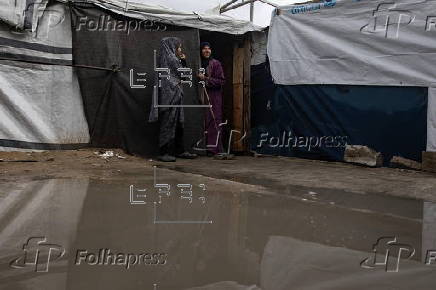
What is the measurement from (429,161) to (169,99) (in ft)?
12.0

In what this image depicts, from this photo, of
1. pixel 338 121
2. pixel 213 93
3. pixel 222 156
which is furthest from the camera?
pixel 213 93

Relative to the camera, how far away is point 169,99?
6941 millimetres

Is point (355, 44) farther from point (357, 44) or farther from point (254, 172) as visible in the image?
point (254, 172)

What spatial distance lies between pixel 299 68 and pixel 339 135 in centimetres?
130

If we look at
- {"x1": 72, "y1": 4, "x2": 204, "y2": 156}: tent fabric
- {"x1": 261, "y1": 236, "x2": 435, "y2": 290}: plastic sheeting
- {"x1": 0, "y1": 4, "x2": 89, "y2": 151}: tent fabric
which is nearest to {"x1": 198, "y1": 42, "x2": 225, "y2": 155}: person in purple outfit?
{"x1": 72, "y1": 4, "x2": 204, "y2": 156}: tent fabric

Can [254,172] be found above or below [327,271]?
above

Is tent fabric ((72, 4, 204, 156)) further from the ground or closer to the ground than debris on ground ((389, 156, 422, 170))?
further from the ground

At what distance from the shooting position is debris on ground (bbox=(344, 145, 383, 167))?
6.51 meters

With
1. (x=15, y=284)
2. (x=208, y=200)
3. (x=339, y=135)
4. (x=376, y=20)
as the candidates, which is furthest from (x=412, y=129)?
(x=15, y=284)

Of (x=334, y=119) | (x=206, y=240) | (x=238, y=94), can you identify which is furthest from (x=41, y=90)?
(x=206, y=240)

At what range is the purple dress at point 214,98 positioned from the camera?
25.7 feet

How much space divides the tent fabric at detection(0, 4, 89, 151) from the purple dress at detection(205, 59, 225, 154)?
6.91 feet

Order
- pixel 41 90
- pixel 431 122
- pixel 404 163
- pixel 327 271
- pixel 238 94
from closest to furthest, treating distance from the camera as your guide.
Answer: pixel 327 271 → pixel 431 122 → pixel 404 163 → pixel 41 90 → pixel 238 94

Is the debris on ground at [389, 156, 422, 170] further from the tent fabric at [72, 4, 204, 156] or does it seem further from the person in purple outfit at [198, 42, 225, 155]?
the tent fabric at [72, 4, 204, 156]
